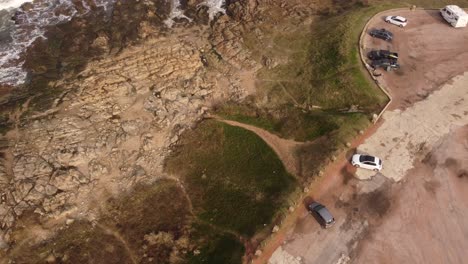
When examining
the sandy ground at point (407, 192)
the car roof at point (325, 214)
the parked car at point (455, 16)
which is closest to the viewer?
the sandy ground at point (407, 192)

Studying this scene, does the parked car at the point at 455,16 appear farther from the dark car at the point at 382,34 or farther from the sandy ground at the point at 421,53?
the dark car at the point at 382,34

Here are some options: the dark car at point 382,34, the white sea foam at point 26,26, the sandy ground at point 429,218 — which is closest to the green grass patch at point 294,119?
the sandy ground at point 429,218

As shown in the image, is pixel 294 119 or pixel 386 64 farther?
pixel 386 64

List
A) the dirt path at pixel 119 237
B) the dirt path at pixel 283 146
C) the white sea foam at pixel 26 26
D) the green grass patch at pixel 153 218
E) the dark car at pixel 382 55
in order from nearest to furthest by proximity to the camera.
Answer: the dirt path at pixel 119 237, the green grass patch at pixel 153 218, the dirt path at pixel 283 146, the dark car at pixel 382 55, the white sea foam at pixel 26 26

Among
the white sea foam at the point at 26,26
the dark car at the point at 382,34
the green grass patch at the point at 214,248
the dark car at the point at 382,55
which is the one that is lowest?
the green grass patch at the point at 214,248

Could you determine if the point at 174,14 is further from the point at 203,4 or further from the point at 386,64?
the point at 386,64

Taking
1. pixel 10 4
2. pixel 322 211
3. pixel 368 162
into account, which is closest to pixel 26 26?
pixel 10 4

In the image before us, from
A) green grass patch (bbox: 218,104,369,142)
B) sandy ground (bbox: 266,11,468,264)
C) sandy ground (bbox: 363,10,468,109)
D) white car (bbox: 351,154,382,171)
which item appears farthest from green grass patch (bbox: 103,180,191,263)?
sandy ground (bbox: 363,10,468,109)

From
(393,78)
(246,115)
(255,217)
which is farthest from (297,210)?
(393,78)
